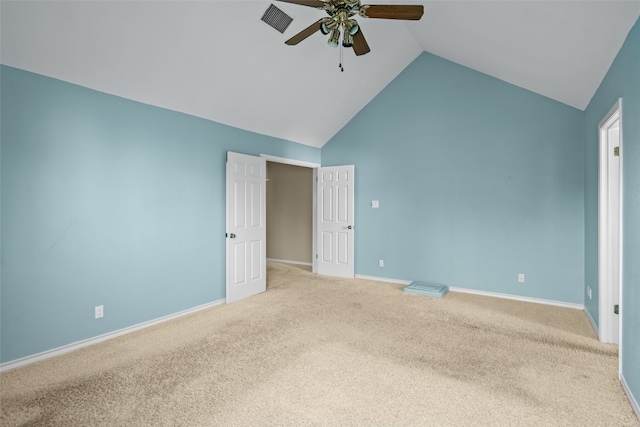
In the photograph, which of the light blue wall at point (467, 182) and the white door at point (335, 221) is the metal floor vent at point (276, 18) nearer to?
the light blue wall at point (467, 182)

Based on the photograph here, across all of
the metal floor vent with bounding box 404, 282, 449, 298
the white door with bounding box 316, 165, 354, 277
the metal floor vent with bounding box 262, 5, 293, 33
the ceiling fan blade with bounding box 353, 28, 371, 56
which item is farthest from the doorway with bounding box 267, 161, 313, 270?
the ceiling fan blade with bounding box 353, 28, 371, 56

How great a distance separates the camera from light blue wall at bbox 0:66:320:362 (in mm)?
2748

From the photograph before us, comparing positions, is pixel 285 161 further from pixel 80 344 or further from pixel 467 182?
pixel 80 344

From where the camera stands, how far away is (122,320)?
3.46 m

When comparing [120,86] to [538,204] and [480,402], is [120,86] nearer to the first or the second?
[480,402]

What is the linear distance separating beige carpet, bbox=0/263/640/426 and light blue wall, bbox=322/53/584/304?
0.94 m

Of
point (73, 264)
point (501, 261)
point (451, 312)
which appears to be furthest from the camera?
point (501, 261)

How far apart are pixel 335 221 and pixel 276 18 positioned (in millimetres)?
3566

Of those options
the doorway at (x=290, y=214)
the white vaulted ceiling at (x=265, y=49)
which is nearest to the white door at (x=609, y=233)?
the white vaulted ceiling at (x=265, y=49)

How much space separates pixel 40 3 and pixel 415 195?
4870 millimetres

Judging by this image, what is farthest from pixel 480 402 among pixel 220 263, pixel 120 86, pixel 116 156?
pixel 120 86

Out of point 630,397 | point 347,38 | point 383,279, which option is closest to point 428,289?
point 383,279

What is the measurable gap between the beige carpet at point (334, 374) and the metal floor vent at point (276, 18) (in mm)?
3181

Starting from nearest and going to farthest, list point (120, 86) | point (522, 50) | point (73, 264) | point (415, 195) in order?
point (73, 264) < point (120, 86) < point (522, 50) < point (415, 195)
